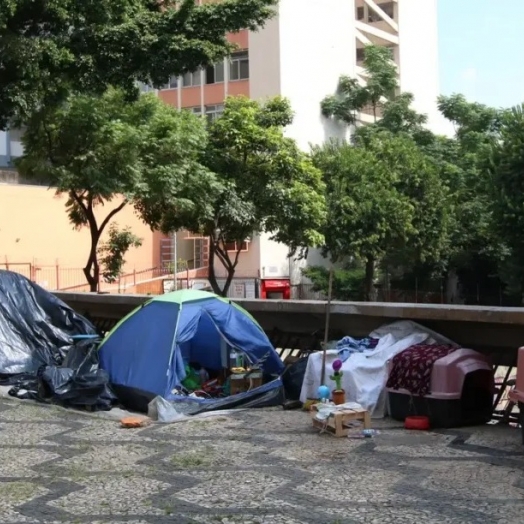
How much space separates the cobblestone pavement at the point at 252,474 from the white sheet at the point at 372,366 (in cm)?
42

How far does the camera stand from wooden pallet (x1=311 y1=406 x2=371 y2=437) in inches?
284

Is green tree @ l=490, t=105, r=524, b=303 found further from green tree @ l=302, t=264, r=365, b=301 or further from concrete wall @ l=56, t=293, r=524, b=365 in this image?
concrete wall @ l=56, t=293, r=524, b=365

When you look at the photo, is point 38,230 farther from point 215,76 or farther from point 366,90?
point 366,90

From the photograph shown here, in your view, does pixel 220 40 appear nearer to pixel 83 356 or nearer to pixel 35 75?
pixel 35 75

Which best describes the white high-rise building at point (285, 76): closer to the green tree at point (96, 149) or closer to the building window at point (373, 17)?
the building window at point (373, 17)

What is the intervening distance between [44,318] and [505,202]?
51.3 feet

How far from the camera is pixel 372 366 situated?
840cm

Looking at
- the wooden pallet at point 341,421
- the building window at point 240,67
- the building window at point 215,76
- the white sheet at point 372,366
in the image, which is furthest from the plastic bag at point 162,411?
the building window at point 215,76

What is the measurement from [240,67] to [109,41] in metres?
26.4

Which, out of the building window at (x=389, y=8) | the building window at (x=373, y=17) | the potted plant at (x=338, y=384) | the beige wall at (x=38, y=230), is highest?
the building window at (x=389, y=8)

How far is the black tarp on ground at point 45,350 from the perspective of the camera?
912cm

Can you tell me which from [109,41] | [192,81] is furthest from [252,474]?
[192,81]

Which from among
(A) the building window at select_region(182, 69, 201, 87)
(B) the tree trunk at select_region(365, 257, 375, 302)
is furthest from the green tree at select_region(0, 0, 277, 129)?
(A) the building window at select_region(182, 69, 201, 87)

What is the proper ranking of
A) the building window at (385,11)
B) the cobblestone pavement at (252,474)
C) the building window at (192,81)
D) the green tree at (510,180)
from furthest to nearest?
the building window at (385,11) → the building window at (192,81) → the green tree at (510,180) → the cobblestone pavement at (252,474)
